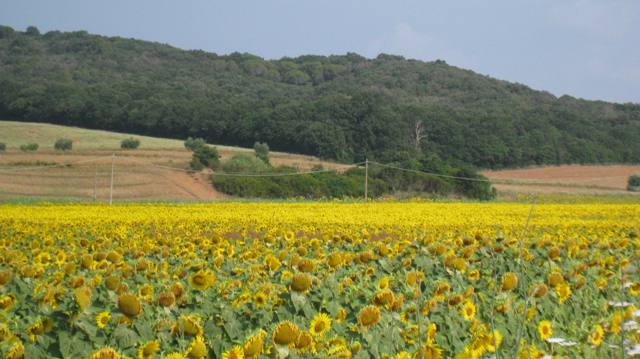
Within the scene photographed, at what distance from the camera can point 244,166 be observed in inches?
1668

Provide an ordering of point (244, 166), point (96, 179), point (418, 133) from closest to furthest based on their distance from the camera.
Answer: point (96, 179) → point (244, 166) → point (418, 133)

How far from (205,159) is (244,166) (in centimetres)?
220

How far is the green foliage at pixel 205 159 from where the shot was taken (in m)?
41.4

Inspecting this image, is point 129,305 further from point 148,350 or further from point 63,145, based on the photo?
point 63,145

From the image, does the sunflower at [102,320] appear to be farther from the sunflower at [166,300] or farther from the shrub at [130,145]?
the shrub at [130,145]

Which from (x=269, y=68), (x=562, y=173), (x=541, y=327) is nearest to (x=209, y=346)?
(x=541, y=327)

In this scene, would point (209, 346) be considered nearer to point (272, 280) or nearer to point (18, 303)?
point (18, 303)

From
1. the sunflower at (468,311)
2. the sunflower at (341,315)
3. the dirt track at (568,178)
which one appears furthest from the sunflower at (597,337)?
the dirt track at (568,178)

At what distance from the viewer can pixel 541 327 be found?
11.2 ft

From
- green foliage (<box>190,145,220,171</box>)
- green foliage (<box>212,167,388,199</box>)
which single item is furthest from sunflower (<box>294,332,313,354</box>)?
green foliage (<box>190,145,220,171</box>)

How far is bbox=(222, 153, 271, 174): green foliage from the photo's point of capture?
41.5 m

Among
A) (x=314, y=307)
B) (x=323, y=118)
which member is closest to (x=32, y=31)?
(x=323, y=118)

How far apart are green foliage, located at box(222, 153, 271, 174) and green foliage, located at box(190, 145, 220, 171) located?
0.57 m

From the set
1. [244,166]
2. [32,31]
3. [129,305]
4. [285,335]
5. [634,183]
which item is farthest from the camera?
[32,31]
